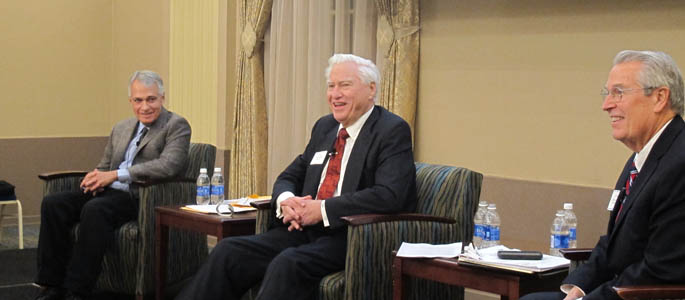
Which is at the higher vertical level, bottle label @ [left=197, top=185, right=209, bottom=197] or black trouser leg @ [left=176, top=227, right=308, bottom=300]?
bottle label @ [left=197, top=185, right=209, bottom=197]

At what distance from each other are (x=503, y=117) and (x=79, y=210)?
240 centimetres

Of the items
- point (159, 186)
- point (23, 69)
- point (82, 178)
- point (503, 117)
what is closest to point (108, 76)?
point (23, 69)

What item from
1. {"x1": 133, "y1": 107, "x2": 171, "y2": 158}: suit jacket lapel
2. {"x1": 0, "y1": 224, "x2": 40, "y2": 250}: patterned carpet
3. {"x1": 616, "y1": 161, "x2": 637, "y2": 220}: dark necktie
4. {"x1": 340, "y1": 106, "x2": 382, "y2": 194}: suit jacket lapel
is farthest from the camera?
{"x1": 0, "y1": 224, "x2": 40, "y2": 250}: patterned carpet

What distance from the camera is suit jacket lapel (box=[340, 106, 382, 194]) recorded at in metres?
3.88

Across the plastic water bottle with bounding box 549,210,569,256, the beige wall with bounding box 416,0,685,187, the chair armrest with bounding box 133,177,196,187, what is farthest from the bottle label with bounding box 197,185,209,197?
the plastic water bottle with bounding box 549,210,569,256

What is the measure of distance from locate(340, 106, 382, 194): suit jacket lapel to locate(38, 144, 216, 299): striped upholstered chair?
52.1 inches

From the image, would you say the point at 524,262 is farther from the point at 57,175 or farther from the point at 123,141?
the point at 57,175

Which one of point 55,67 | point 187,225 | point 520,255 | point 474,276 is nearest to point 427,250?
point 474,276

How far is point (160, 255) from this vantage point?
4.62 m

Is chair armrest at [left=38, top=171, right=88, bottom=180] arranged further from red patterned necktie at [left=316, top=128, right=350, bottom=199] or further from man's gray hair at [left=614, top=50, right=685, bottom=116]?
man's gray hair at [left=614, top=50, right=685, bottom=116]

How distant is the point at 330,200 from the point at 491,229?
72 centimetres

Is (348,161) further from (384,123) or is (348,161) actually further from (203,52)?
(203,52)

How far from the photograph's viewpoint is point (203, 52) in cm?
662

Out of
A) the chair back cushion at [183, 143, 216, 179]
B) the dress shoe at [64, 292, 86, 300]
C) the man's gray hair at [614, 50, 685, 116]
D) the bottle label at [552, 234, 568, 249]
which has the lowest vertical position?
the dress shoe at [64, 292, 86, 300]
